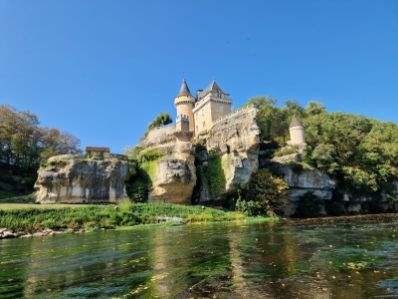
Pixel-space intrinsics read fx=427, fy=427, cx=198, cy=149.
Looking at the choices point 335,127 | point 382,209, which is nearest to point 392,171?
point 382,209

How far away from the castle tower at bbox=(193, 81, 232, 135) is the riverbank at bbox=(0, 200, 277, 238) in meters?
26.2

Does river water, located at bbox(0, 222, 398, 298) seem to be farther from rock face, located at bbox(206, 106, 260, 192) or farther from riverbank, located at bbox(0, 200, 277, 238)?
rock face, located at bbox(206, 106, 260, 192)

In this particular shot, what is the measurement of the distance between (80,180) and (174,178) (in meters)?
11.9

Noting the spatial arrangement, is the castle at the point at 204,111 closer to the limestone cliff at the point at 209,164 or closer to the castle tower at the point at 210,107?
the castle tower at the point at 210,107

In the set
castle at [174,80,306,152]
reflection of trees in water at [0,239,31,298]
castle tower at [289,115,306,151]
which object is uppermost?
castle at [174,80,306,152]

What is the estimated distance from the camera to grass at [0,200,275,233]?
1638 inches

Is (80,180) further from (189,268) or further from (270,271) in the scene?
(270,271)

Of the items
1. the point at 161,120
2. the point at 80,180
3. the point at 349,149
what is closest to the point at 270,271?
the point at 80,180

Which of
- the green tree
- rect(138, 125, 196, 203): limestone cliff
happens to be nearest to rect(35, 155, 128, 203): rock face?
rect(138, 125, 196, 203): limestone cliff

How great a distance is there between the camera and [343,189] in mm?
65500

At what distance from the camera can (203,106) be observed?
77.2 metres

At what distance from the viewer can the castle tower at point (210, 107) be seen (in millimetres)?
74387

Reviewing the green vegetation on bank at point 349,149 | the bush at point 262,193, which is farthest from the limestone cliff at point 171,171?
the green vegetation on bank at point 349,149

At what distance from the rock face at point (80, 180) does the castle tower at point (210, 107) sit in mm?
22736
